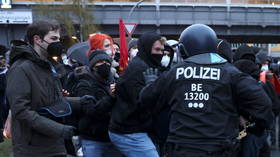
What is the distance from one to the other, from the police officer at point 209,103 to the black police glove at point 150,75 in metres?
0.81

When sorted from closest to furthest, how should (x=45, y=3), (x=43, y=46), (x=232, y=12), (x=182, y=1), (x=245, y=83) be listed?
(x=245, y=83), (x=43, y=46), (x=45, y=3), (x=232, y=12), (x=182, y=1)

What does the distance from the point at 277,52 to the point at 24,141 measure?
220 ft

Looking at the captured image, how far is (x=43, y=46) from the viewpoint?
3.66 meters

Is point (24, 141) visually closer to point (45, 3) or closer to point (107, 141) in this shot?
point (107, 141)

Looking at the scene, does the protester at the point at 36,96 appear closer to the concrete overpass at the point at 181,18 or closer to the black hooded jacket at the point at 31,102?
the black hooded jacket at the point at 31,102

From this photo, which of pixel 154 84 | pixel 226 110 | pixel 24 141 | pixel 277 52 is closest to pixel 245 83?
pixel 226 110

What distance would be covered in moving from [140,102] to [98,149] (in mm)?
1339

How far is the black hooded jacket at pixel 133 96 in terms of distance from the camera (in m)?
3.99

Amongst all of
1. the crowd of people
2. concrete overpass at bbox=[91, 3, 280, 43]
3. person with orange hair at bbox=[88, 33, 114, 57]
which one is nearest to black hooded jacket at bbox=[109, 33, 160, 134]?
the crowd of people

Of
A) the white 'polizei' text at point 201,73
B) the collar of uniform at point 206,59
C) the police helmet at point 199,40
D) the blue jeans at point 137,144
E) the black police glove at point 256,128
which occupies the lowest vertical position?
the blue jeans at point 137,144

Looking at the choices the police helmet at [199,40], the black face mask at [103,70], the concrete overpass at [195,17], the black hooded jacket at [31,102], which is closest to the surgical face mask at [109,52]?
the black face mask at [103,70]

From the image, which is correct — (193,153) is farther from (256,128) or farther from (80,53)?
(80,53)

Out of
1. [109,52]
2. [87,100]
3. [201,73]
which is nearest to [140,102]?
[201,73]

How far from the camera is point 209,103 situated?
3008 mm
